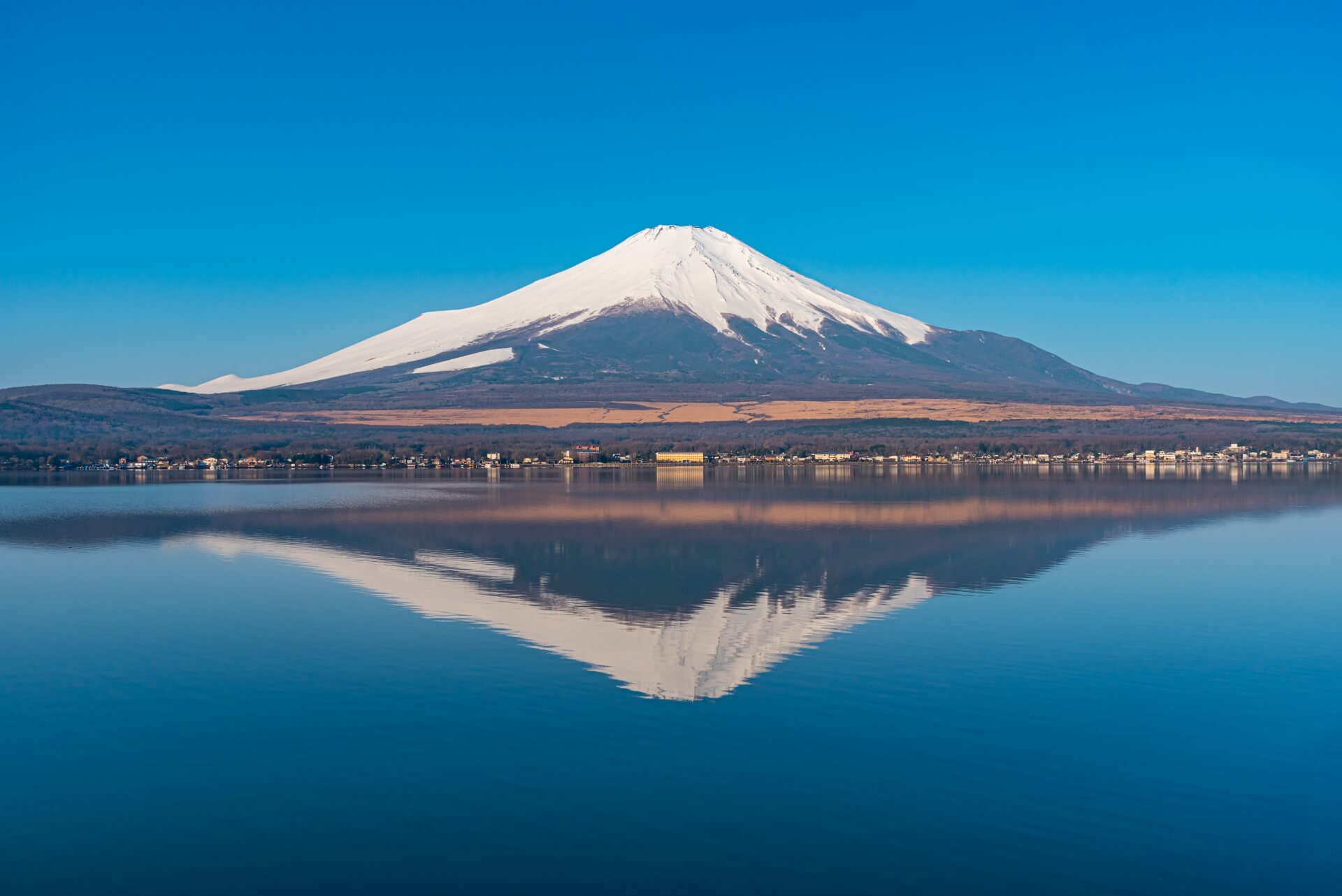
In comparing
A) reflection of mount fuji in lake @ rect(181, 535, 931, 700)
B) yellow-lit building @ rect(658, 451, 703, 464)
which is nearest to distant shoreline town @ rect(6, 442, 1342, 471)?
yellow-lit building @ rect(658, 451, 703, 464)

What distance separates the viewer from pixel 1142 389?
15412cm

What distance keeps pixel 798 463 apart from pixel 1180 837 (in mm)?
66790

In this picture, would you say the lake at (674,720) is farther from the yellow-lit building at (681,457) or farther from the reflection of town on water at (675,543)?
the yellow-lit building at (681,457)

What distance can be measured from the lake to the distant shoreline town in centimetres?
5145

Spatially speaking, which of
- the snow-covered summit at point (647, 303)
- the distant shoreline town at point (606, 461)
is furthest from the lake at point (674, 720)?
the snow-covered summit at point (647, 303)

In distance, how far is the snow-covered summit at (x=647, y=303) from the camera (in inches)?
5576

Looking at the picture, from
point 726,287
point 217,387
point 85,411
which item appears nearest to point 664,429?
point 85,411

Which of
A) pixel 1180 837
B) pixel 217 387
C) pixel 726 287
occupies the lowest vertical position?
pixel 1180 837

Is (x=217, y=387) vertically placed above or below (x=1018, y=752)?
above

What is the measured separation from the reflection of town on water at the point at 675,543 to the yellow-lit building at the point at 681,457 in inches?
967

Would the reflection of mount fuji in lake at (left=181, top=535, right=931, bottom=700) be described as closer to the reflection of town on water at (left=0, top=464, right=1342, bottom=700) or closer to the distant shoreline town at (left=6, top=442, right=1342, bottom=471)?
the reflection of town on water at (left=0, top=464, right=1342, bottom=700)

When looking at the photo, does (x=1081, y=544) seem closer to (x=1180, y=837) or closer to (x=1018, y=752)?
(x=1018, y=752)

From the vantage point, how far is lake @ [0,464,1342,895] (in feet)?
23.7

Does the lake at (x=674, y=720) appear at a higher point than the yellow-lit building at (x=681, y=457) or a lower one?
lower
